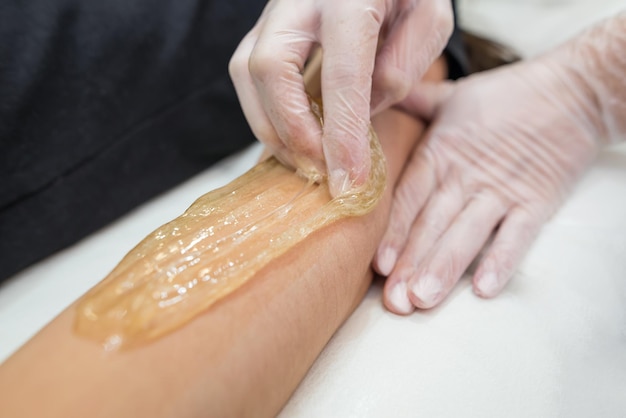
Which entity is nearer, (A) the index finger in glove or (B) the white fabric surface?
(B) the white fabric surface

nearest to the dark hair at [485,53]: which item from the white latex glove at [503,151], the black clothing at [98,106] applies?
the white latex glove at [503,151]

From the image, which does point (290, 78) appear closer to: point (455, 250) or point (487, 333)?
point (455, 250)

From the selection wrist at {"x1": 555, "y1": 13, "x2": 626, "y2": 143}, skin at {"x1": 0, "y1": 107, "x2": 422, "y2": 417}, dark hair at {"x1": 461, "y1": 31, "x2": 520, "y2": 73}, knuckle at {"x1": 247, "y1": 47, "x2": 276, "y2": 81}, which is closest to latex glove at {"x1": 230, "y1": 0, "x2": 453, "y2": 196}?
knuckle at {"x1": 247, "y1": 47, "x2": 276, "y2": 81}

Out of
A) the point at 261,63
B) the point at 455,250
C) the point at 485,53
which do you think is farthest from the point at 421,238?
the point at 485,53

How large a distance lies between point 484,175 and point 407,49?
32 centimetres

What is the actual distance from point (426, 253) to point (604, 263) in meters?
0.33

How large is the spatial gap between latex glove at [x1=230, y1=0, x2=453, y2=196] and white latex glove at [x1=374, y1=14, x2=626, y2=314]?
8.7 inches

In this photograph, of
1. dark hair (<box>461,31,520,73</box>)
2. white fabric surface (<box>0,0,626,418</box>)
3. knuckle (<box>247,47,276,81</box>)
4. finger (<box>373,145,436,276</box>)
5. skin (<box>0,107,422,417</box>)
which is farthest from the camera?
dark hair (<box>461,31,520,73</box>)

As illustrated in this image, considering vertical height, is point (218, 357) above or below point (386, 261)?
above

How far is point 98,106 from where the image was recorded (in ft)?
3.37

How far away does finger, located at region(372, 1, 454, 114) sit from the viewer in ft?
3.12

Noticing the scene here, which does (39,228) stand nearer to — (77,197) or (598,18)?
(77,197)

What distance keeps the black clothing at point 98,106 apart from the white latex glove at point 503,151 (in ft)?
1.66

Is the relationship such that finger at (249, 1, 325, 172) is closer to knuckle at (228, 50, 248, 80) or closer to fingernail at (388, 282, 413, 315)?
knuckle at (228, 50, 248, 80)
